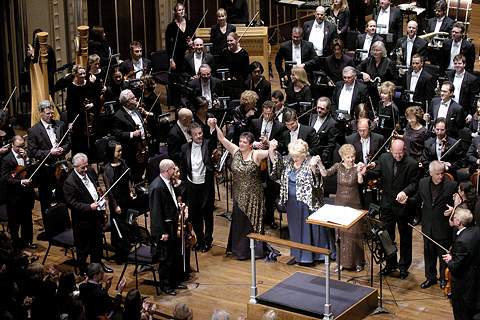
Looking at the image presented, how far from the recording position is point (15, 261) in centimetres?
945

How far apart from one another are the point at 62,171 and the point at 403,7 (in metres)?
6.14

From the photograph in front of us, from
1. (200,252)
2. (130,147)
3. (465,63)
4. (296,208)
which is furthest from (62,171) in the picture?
(465,63)

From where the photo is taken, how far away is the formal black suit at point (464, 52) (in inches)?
520

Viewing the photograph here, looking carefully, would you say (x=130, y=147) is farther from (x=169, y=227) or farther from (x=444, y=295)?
(x=444, y=295)

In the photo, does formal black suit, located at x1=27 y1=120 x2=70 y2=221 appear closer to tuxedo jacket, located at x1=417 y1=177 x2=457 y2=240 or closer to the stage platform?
the stage platform

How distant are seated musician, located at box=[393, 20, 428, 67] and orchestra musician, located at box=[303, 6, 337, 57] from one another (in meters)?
0.84

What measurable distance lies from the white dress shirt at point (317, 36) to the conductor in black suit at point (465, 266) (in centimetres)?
499

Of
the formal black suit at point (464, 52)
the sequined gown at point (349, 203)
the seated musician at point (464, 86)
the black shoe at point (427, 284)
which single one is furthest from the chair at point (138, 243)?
the formal black suit at point (464, 52)

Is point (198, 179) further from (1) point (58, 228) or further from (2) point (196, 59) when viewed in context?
(2) point (196, 59)

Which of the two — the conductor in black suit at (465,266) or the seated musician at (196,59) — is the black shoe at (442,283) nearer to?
the conductor in black suit at (465,266)

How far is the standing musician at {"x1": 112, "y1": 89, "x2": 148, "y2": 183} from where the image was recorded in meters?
11.6

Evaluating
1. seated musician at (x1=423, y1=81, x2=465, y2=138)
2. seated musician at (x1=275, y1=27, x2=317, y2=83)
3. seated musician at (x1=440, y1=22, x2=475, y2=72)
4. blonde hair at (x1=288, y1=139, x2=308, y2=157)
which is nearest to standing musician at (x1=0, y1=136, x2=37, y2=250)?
blonde hair at (x1=288, y1=139, x2=308, y2=157)

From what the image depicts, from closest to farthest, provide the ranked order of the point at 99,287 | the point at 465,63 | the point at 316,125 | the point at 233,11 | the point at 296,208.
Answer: the point at 99,287, the point at 296,208, the point at 316,125, the point at 465,63, the point at 233,11

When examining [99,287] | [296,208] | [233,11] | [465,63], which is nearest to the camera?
[99,287]
